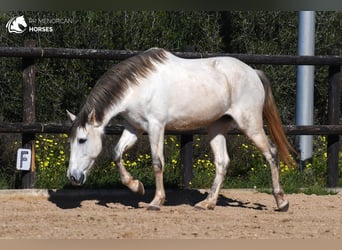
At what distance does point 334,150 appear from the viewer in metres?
10.0

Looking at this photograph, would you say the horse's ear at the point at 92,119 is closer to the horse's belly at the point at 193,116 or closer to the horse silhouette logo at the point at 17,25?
the horse's belly at the point at 193,116

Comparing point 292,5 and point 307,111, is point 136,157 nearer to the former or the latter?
point 307,111

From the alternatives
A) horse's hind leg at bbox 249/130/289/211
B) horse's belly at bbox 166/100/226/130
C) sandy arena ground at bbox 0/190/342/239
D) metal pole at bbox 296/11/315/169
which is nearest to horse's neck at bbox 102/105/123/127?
horse's belly at bbox 166/100/226/130

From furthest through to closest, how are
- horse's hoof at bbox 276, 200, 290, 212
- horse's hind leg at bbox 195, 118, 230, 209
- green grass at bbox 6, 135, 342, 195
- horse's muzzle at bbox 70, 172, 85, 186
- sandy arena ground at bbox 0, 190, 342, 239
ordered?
1. green grass at bbox 6, 135, 342, 195
2. horse's hind leg at bbox 195, 118, 230, 209
3. horse's hoof at bbox 276, 200, 290, 212
4. horse's muzzle at bbox 70, 172, 85, 186
5. sandy arena ground at bbox 0, 190, 342, 239

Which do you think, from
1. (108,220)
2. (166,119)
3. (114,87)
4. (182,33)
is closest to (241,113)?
(166,119)

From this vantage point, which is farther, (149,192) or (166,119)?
(149,192)

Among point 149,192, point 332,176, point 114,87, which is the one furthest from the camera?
point 332,176

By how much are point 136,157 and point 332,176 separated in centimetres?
251

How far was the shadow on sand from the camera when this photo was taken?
882 cm

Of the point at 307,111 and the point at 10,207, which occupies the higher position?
the point at 307,111

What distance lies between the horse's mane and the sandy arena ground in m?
0.95

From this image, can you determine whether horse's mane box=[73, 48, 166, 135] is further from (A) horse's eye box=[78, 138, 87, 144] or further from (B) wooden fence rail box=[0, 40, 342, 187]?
(B) wooden fence rail box=[0, 40, 342, 187]

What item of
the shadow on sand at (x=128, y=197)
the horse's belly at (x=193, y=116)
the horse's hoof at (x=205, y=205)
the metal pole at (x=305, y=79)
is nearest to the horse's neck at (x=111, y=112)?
the horse's belly at (x=193, y=116)

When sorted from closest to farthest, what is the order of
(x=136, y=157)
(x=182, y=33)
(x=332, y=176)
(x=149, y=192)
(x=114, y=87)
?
(x=114, y=87) → (x=149, y=192) → (x=332, y=176) → (x=136, y=157) → (x=182, y=33)
